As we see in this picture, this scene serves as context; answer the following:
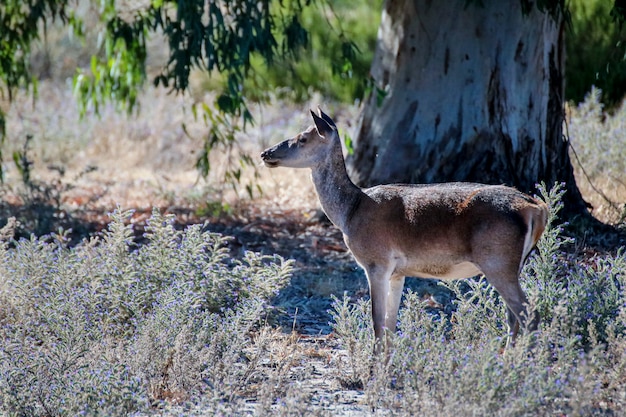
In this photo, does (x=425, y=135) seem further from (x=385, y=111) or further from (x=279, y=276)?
(x=279, y=276)

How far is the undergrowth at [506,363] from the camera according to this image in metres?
4.95

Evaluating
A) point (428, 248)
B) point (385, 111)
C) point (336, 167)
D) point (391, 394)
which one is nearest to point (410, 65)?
point (385, 111)

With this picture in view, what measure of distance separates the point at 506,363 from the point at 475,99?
520cm

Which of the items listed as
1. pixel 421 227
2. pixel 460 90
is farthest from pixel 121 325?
pixel 460 90

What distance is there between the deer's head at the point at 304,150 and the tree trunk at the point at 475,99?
3.15m

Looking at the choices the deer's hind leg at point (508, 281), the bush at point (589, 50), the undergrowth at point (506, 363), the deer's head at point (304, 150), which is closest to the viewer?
the undergrowth at point (506, 363)

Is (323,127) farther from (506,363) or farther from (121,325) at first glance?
(506,363)

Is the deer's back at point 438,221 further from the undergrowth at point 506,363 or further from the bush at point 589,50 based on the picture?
the bush at point 589,50

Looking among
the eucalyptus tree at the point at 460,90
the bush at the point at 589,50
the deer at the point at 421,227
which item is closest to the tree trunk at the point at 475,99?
the eucalyptus tree at the point at 460,90

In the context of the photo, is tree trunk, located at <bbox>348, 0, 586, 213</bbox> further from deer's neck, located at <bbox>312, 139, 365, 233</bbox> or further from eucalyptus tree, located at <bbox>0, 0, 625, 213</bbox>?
deer's neck, located at <bbox>312, 139, 365, 233</bbox>

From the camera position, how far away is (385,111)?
10359 millimetres

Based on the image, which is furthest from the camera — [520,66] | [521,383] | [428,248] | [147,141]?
[147,141]

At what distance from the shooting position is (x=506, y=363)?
5082mm

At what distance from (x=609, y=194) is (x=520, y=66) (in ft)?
7.01
